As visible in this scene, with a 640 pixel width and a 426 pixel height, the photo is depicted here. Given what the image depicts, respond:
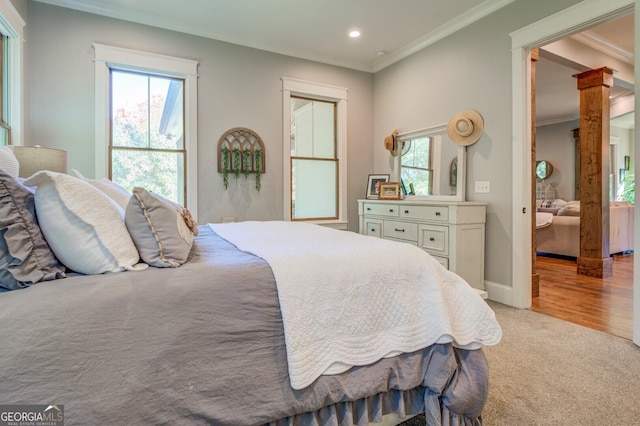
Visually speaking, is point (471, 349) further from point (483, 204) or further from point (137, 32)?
point (137, 32)

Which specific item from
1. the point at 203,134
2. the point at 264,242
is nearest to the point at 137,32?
the point at 203,134

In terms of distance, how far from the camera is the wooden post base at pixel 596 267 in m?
4.05

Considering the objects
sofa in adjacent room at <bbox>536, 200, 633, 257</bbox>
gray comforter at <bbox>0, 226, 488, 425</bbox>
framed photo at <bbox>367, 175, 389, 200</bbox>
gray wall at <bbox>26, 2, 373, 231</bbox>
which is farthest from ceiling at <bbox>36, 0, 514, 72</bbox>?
sofa in adjacent room at <bbox>536, 200, 633, 257</bbox>

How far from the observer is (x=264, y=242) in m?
1.62

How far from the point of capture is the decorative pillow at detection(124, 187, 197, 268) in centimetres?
121

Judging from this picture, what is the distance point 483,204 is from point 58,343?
326 cm

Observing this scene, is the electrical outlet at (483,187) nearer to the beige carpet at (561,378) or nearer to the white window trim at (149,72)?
the beige carpet at (561,378)

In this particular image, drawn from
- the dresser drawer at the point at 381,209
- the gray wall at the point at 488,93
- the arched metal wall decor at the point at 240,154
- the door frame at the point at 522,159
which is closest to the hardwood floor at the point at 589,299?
the door frame at the point at 522,159

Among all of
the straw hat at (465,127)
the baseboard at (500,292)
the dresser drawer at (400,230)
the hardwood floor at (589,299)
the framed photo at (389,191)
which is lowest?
the hardwood floor at (589,299)

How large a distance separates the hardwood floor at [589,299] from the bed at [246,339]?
2.03m

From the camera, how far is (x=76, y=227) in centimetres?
109

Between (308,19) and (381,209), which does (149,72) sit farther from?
(381,209)

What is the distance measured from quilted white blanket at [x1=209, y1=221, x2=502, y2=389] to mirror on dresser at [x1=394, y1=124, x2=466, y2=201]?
2379mm

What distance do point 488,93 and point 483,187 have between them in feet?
2.99
